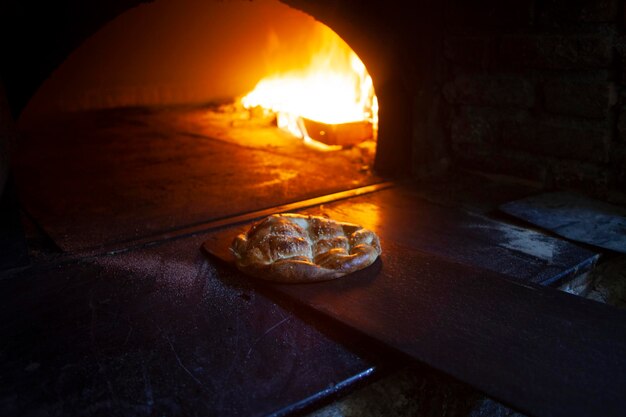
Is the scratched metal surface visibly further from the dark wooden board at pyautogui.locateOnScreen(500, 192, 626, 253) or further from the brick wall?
the brick wall

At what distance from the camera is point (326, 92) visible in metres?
6.75

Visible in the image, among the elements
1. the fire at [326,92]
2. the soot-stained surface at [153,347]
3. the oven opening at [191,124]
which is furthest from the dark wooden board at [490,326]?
the fire at [326,92]

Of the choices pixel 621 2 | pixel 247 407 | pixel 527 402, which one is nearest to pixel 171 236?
pixel 247 407

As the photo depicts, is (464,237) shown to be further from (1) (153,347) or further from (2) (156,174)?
(2) (156,174)

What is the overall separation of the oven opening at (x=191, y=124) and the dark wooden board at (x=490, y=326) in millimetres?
1360

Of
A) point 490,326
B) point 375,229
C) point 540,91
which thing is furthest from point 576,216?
point 490,326

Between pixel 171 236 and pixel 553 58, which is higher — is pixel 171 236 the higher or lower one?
the lower one

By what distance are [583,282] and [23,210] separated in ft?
11.1

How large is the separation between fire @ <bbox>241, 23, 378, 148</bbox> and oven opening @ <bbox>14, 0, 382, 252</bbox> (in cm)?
2

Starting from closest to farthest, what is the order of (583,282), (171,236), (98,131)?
(583,282) → (171,236) → (98,131)

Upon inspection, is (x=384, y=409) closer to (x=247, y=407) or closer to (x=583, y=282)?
(x=247, y=407)

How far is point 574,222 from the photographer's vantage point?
302 cm

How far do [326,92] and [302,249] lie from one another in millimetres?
4771

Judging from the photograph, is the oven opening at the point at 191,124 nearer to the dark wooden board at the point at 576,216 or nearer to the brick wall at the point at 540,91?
the brick wall at the point at 540,91
